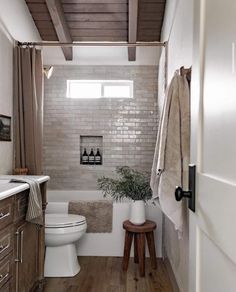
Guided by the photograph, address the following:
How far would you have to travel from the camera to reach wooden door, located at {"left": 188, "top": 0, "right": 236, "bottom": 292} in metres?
0.80

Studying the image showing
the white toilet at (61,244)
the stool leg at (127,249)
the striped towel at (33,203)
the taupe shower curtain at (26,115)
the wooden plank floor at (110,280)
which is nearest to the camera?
the striped towel at (33,203)

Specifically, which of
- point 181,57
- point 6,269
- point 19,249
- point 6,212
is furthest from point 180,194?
point 181,57

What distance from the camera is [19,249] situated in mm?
2029

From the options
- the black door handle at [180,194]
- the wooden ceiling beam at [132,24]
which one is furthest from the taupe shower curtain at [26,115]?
the black door handle at [180,194]

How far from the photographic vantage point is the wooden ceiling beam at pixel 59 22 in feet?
11.5

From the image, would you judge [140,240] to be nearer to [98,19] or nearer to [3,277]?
[3,277]

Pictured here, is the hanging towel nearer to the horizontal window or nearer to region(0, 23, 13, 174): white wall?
region(0, 23, 13, 174): white wall

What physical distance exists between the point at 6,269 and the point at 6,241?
0.16 m

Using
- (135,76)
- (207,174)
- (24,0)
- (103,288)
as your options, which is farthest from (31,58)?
(207,174)

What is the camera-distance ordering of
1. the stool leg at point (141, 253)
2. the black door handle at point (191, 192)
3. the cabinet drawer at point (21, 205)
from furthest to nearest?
the stool leg at point (141, 253)
the cabinet drawer at point (21, 205)
the black door handle at point (191, 192)

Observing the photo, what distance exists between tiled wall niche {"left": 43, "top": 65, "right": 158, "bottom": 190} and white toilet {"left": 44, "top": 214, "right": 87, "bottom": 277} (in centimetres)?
176

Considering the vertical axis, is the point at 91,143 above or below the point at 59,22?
below

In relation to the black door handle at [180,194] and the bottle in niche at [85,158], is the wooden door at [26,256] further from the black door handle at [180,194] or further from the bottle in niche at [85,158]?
the bottle in niche at [85,158]

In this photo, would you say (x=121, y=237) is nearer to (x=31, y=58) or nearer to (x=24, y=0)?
(x=31, y=58)
